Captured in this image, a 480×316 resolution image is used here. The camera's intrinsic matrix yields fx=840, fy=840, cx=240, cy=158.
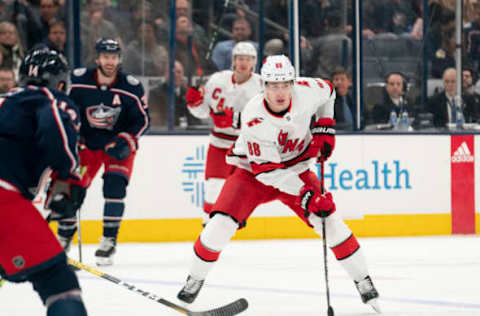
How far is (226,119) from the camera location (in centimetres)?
545

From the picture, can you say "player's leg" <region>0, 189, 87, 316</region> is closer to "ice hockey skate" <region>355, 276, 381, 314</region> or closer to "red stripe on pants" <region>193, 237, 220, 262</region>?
"red stripe on pants" <region>193, 237, 220, 262</region>

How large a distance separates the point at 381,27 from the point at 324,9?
0.51 m

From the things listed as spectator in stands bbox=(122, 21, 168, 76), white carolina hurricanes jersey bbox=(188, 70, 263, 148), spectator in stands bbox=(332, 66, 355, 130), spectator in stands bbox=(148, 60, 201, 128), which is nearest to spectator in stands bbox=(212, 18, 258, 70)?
spectator in stands bbox=(148, 60, 201, 128)

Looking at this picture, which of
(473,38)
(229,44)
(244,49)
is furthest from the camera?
(473,38)

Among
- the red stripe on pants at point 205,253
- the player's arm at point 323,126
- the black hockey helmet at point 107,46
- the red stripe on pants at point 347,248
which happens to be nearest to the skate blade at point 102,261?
the black hockey helmet at point 107,46

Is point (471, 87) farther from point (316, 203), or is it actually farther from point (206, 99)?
point (316, 203)

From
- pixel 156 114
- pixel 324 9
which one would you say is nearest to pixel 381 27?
pixel 324 9

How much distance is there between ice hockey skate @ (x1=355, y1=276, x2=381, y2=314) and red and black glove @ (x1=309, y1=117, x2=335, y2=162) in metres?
0.55

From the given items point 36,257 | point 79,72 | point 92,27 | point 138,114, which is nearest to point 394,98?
point 92,27

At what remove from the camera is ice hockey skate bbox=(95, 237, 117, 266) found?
5.05m

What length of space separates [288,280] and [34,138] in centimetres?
244

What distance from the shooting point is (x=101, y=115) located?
509cm

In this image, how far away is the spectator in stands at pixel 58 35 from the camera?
6160 mm

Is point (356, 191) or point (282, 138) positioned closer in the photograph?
point (282, 138)
